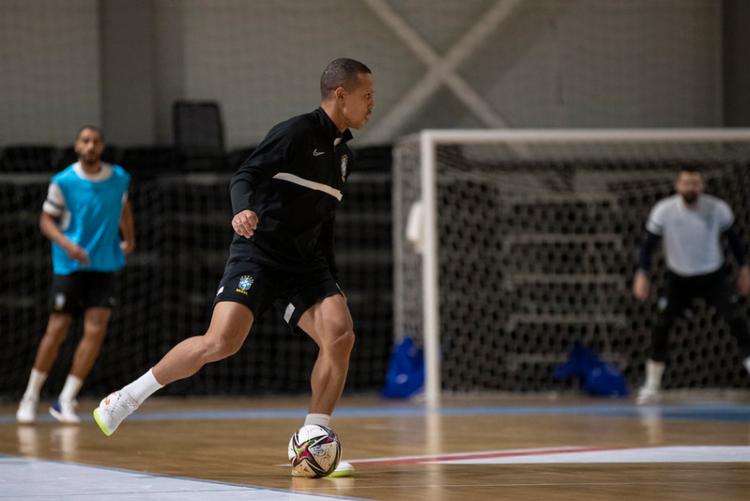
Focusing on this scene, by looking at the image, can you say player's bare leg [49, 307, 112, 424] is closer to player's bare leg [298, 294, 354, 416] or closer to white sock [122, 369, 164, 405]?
white sock [122, 369, 164, 405]

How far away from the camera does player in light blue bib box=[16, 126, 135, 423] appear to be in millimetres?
8688

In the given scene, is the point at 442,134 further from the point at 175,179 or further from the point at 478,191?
the point at 175,179

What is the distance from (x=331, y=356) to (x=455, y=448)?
149 centimetres

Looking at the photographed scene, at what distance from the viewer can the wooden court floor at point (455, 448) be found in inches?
181

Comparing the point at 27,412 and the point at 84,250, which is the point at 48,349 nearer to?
the point at 27,412

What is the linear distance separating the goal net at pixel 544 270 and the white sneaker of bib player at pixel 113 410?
7247mm

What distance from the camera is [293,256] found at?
5184mm

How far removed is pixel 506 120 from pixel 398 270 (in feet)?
8.31

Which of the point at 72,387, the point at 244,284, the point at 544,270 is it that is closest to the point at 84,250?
the point at 72,387

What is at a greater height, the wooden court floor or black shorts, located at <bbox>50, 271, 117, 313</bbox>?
black shorts, located at <bbox>50, 271, 117, 313</bbox>

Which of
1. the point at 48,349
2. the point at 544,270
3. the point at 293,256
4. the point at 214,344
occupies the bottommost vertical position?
the point at 48,349

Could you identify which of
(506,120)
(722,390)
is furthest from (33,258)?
(722,390)

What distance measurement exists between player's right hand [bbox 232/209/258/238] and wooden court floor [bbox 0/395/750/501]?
0.85 m

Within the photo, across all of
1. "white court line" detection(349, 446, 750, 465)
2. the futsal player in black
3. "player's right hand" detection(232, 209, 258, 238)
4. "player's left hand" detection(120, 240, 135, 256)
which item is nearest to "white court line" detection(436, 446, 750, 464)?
"white court line" detection(349, 446, 750, 465)
